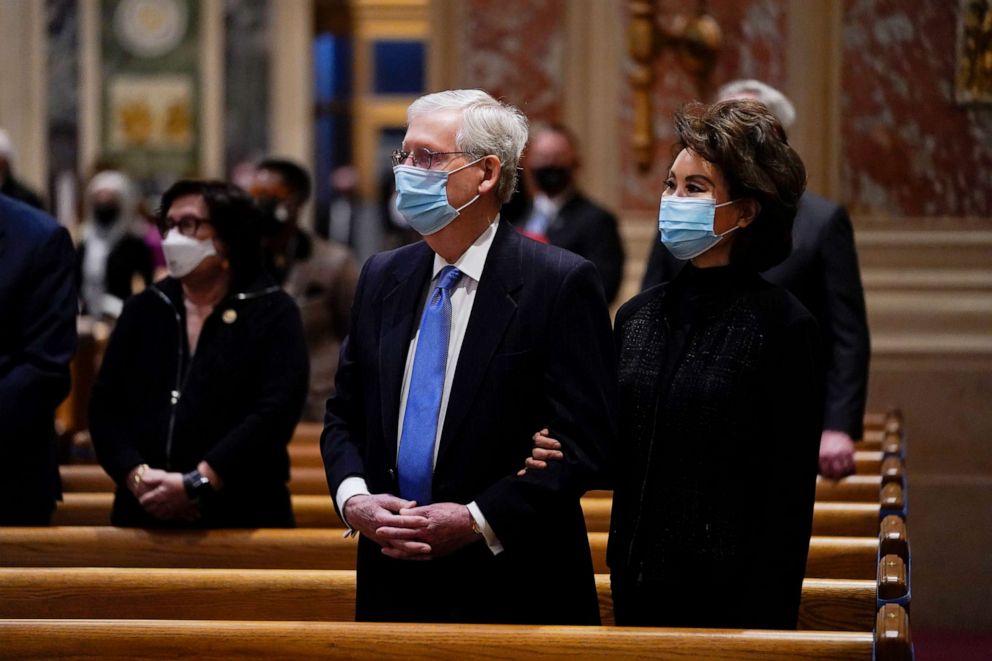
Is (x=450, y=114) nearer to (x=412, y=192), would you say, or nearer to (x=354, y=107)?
(x=412, y=192)

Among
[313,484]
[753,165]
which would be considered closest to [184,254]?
[313,484]

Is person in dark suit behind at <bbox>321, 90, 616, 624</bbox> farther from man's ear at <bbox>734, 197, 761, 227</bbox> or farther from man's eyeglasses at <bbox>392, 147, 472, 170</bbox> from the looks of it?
man's ear at <bbox>734, 197, 761, 227</bbox>

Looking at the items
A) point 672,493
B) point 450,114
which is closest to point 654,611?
point 672,493

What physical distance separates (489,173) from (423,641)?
890 millimetres

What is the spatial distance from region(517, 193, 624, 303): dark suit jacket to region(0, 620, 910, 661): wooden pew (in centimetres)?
346

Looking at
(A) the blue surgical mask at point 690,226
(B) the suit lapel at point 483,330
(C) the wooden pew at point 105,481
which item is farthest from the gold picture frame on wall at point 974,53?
(B) the suit lapel at point 483,330

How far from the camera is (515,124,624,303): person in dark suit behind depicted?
6.12 m

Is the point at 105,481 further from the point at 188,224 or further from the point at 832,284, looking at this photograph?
the point at 832,284

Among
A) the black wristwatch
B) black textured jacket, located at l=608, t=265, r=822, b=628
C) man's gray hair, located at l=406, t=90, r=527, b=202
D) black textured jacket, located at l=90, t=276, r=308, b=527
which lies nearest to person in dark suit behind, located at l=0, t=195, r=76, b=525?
black textured jacket, located at l=90, t=276, r=308, b=527

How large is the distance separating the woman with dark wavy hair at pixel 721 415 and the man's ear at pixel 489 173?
33 centimetres

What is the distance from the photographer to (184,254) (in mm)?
4125

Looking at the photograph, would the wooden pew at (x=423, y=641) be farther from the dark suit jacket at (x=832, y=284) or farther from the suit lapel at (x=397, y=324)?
the dark suit jacket at (x=832, y=284)

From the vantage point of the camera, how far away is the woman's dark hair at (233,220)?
13.8 ft

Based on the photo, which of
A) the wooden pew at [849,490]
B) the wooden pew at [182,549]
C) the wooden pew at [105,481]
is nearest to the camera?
the wooden pew at [182,549]
